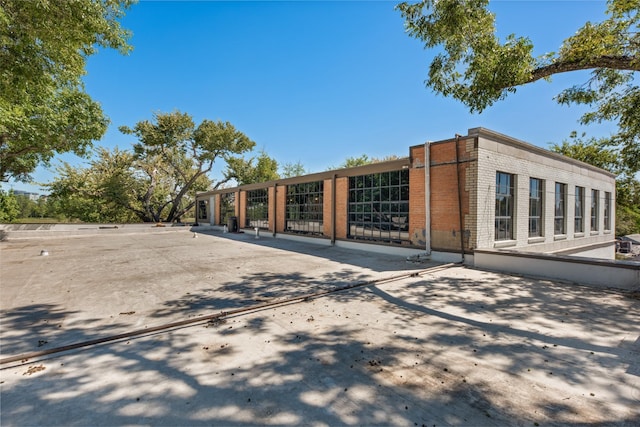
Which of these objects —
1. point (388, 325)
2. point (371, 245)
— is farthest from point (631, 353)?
point (371, 245)

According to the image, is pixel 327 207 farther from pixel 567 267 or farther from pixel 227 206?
pixel 227 206

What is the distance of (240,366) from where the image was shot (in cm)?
293

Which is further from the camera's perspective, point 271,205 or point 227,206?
point 227,206

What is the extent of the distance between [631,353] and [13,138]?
2364 centimetres

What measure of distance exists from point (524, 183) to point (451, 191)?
10.5ft

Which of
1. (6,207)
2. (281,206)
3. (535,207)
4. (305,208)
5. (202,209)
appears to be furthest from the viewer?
(6,207)

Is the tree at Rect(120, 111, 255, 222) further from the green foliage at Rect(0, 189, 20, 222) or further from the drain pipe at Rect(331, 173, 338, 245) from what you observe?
the drain pipe at Rect(331, 173, 338, 245)

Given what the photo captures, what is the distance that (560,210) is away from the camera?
479 inches

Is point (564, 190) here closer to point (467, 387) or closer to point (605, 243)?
point (605, 243)

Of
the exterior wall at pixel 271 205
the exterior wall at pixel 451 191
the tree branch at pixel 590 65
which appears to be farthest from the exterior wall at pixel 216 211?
the tree branch at pixel 590 65

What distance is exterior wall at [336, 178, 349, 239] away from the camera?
1318cm

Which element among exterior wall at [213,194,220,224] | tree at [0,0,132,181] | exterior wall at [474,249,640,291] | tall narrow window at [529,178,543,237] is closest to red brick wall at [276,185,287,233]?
exterior wall at [213,194,220,224]

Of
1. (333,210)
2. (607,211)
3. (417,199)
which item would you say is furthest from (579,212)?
(333,210)

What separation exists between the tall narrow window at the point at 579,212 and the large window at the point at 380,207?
30.3 feet
